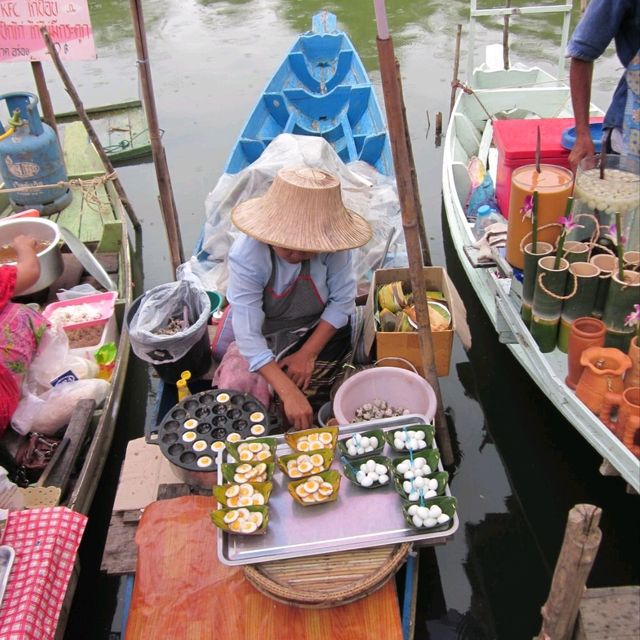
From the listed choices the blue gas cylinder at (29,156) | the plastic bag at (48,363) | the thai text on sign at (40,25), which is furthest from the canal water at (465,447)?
the thai text on sign at (40,25)

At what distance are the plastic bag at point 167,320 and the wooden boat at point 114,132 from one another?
3.78 meters

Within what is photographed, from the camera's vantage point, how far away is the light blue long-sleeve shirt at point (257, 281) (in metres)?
2.91

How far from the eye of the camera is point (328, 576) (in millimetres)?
2172

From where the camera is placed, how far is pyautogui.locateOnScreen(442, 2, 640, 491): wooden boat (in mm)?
2594

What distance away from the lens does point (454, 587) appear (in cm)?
334

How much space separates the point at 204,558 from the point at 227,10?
1469 centimetres

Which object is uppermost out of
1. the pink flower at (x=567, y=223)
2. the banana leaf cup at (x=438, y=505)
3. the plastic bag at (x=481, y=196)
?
the pink flower at (x=567, y=223)

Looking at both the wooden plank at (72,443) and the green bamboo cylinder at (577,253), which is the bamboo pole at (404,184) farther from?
the wooden plank at (72,443)

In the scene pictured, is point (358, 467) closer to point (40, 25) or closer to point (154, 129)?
point (154, 129)

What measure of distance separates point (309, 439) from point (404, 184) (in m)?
1.19

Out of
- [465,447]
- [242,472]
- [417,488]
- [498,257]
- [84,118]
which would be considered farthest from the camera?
[84,118]

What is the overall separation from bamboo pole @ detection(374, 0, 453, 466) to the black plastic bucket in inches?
53.0

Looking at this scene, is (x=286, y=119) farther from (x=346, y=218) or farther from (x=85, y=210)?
(x=346, y=218)

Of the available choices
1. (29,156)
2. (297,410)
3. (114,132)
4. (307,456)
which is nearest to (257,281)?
(297,410)
